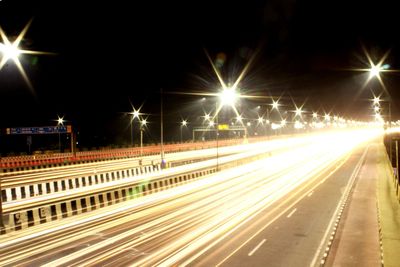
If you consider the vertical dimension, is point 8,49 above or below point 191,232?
above

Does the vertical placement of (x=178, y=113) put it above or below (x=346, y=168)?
above

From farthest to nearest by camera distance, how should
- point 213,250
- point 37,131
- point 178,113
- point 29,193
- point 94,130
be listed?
point 178,113
point 94,130
point 37,131
point 29,193
point 213,250

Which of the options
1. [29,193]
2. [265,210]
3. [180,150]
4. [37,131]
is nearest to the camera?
[265,210]

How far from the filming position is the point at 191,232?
18797 mm

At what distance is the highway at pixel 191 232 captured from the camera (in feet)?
49.2

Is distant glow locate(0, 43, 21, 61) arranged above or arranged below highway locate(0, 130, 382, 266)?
above

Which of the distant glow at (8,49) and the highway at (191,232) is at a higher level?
the distant glow at (8,49)

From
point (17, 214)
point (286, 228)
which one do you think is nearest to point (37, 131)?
point (17, 214)

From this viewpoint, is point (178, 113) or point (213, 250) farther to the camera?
point (178, 113)

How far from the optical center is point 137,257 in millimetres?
14984

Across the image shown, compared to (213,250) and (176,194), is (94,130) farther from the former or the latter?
(213,250)

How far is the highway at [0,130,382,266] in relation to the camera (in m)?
15.0

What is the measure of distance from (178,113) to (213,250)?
12384cm

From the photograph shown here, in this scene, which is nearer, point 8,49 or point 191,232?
point 8,49
